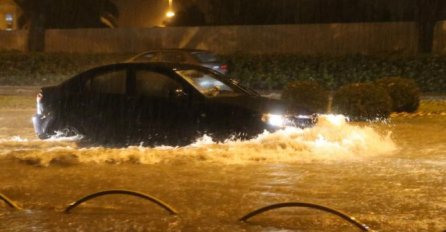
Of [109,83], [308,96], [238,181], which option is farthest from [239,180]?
[308,96]

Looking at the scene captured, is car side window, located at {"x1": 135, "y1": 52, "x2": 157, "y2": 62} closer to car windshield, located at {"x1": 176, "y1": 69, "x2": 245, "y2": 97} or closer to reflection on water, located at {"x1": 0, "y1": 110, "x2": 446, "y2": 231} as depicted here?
reflection on water, located at {"x1": 0, "y1": 110, "x2": 446, "y2": 231}

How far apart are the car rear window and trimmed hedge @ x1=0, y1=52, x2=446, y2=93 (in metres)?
0.86

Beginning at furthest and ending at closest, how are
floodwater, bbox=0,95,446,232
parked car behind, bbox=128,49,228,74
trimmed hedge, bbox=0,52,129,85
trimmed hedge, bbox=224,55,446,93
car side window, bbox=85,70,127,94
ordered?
trimmed hedge, bbox=0,52,129,85 → parked car behind, bbox=128,49,228,74 → trimmed hedge, bbox=224,55,446,93 → car side window, bbox=85,70,127,94 → floodwater, bbox=0,95,446,232

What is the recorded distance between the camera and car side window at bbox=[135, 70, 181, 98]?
12.9 m

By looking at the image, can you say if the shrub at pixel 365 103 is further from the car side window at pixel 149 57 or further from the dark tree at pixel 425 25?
the dark tree at pixel 425 25

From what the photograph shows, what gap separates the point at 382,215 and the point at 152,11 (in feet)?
122

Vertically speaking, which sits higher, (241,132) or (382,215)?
(241,132)

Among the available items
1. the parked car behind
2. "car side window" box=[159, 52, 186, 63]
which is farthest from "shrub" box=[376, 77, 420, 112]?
"car side window" box=[159, 52, 186, 63]

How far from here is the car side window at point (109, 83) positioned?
1333 cm

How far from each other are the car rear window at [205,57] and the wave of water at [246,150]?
1313 cm

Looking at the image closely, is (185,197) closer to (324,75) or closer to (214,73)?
(214,73)

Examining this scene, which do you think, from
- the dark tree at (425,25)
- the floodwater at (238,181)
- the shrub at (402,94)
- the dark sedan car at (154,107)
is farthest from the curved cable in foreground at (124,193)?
the dark tree at (425,25)

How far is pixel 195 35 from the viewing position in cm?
3453

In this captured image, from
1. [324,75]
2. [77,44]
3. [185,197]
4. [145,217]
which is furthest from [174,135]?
[77,44]
